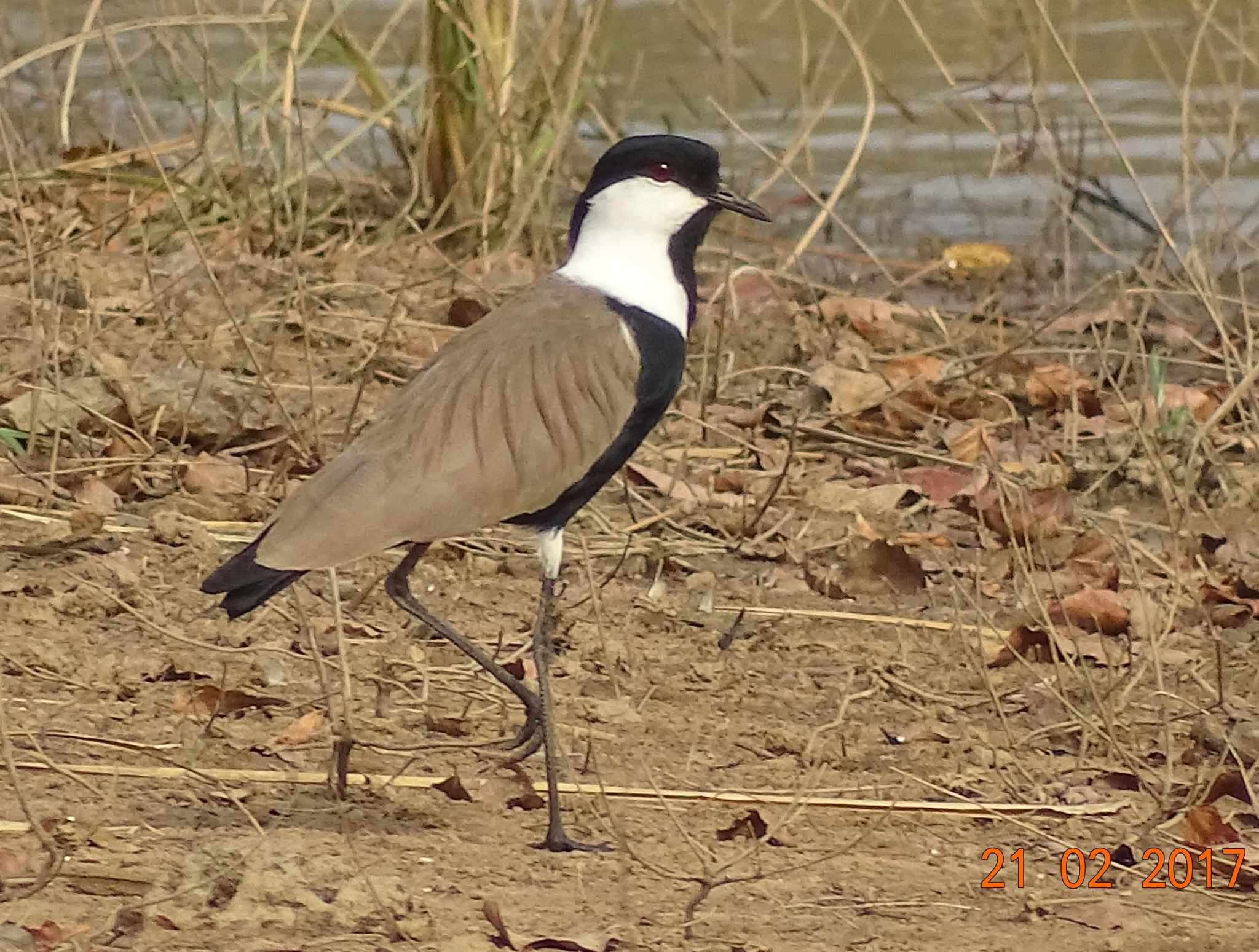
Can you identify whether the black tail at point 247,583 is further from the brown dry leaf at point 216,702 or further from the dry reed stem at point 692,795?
the brown dry leaf at point 216,702

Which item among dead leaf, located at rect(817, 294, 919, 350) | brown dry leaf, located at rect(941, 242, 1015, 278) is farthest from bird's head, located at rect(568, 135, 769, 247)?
brown dry leaf, located at rect(941, 242, 1015, 278)

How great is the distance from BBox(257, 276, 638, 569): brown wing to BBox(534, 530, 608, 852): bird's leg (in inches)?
5.3

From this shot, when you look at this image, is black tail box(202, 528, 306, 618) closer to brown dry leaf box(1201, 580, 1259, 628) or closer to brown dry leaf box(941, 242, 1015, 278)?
brown dry leaf box(1201, 580, 1259, 628)

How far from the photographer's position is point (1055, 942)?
308 centimetres

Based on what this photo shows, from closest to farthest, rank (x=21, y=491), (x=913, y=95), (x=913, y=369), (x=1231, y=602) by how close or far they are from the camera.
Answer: (x=1231, y=602) → (x=21, y=491) → (x=913, y=369) → (x=913, y=95)

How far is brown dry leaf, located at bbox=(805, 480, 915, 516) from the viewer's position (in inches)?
208

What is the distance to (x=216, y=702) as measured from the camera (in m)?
3.83

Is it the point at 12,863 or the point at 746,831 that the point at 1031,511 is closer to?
the point at 746,831

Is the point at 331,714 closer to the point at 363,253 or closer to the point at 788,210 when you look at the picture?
the point at 363,253

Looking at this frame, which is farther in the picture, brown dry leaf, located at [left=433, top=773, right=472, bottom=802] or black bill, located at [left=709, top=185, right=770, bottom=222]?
black bill, located at [left=709, top=185, right=770, bottom=222]

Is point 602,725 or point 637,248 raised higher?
point 637,248

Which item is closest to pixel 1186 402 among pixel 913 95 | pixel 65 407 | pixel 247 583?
pixel 65 407
